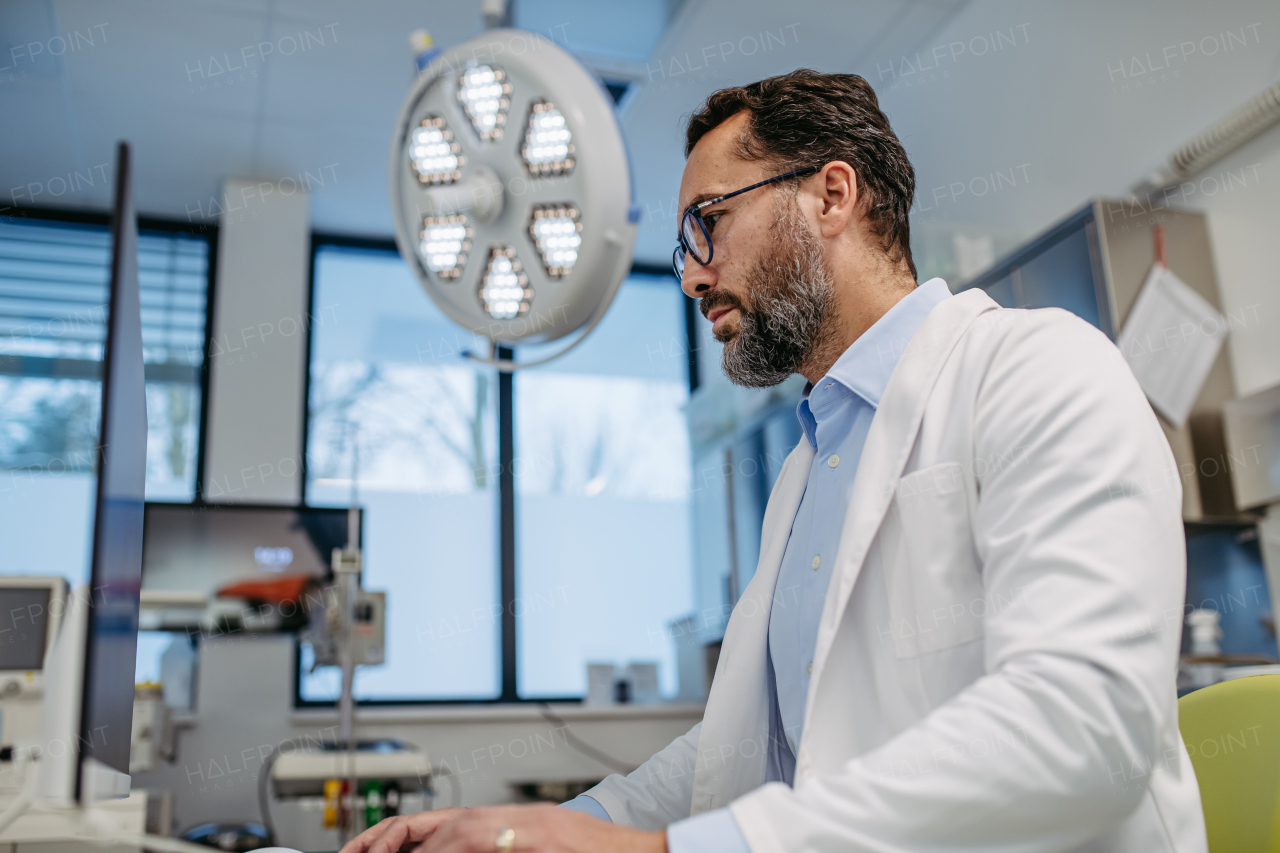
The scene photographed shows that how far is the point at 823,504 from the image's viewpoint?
116cm

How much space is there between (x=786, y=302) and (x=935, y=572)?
0.50 meters

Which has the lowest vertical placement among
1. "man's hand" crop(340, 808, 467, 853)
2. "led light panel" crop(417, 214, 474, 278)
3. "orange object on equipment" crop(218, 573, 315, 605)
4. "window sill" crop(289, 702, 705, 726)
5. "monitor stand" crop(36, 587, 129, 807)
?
"window sill" crop(289, 702, 705, 726)

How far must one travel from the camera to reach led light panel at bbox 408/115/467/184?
1283mm

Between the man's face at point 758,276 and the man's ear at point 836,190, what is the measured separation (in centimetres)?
4

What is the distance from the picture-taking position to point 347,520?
3.58 metres

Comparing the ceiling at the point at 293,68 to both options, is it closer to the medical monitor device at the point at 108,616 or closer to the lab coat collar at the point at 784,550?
the lab coat collar at the point at 784,550

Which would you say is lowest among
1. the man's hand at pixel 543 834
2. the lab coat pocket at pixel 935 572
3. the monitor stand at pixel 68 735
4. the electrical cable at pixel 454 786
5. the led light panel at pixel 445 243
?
the electrical cable at pixel 454 786

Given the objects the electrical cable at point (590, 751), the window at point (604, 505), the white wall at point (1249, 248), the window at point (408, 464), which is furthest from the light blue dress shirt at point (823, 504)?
the window at point (604, 505)

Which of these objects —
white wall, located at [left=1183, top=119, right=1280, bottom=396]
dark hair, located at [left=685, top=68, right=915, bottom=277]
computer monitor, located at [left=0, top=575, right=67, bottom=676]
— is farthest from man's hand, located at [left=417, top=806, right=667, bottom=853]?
white wall, located at [left=1183, top=119, right=1280, bottom=396]

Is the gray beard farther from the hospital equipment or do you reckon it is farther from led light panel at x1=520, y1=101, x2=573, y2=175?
the hospital equipment

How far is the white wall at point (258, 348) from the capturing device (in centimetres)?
410

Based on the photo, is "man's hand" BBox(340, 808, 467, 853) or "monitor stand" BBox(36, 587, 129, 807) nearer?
"monitor stand" BBox(36, 587, 129, 807)

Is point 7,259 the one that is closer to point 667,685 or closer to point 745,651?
point 667,685

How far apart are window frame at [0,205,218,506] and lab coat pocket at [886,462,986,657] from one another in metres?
3.81
